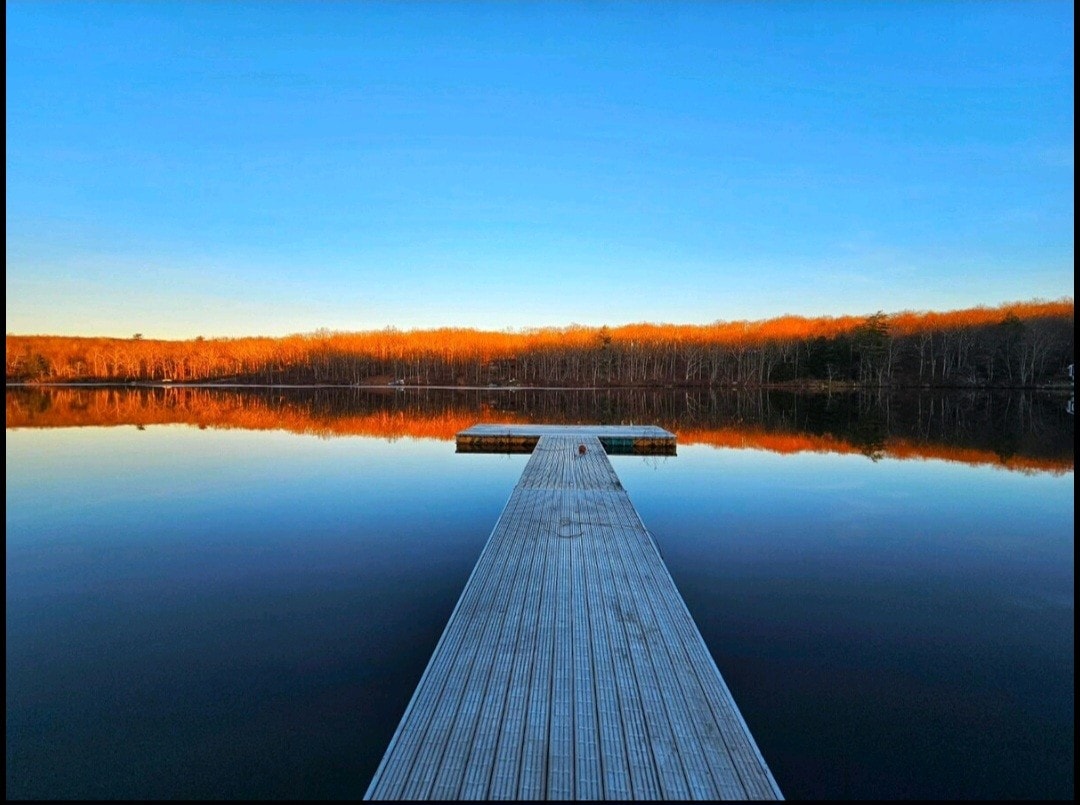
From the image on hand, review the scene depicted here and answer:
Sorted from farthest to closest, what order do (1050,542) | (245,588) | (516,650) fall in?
(1050,542) → (245,588) → (516,650)

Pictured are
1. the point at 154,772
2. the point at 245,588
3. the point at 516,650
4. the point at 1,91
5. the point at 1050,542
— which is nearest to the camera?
the point at 1,91

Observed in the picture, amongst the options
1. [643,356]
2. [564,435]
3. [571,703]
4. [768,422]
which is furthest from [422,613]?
[643,356]

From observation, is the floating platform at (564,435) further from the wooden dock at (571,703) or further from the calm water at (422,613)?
the wooden dock at (571,703)

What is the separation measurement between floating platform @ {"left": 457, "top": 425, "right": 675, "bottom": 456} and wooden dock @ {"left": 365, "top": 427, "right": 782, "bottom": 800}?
458 inches

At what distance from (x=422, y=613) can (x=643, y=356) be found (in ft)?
213

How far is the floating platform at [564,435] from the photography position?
58.4 ft

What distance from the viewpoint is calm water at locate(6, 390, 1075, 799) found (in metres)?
4.00

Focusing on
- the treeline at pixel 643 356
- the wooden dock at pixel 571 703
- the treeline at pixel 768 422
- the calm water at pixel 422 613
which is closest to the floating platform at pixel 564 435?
the treeline at pixel 768 422

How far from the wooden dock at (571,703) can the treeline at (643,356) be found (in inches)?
2253

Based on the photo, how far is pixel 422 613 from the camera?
6.26 metres

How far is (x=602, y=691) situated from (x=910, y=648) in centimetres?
384

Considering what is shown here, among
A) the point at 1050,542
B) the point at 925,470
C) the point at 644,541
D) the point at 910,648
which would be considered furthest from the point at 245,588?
the point at 925,470

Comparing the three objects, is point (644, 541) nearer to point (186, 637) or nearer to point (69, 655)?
point (186, 637)

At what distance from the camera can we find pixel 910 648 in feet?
18.2
